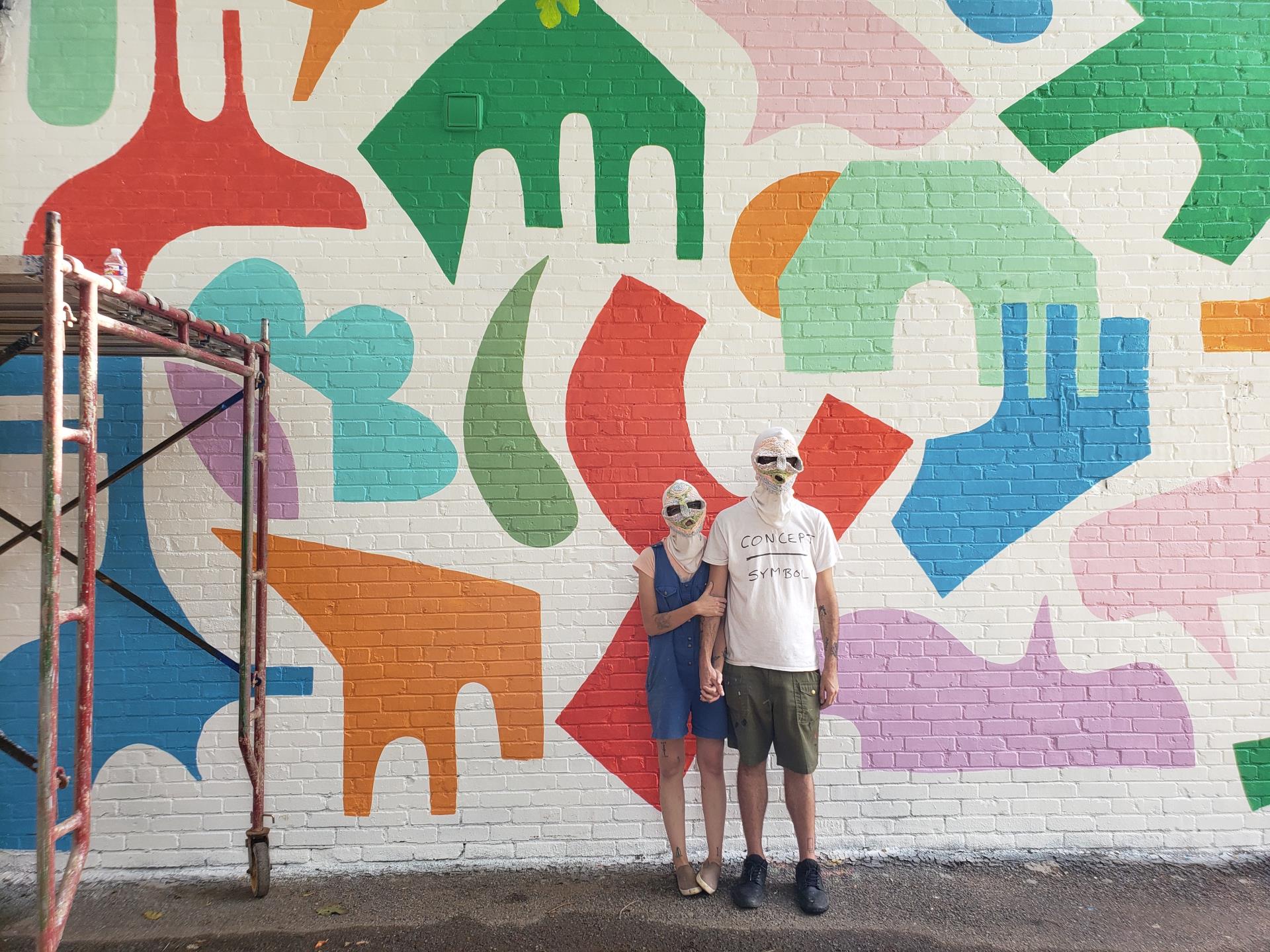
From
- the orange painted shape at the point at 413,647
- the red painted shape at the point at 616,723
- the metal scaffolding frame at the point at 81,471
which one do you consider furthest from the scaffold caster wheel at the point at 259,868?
the red painted shape at the point at 616,723

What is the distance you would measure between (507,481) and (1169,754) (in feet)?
12.8

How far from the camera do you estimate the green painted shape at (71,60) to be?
4238 mm

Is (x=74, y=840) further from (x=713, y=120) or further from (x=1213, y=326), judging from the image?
(x=1213, y=326)

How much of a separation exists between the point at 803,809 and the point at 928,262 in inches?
116

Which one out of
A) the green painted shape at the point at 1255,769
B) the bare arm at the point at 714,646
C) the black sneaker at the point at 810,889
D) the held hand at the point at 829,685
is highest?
the bare arm at the point at 714,646

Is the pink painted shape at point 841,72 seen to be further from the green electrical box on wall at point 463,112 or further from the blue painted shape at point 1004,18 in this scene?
the green electrical box on wall at point 463,112

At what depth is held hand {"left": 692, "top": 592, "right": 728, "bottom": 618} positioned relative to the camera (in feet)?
12.6

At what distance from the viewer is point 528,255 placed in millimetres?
4348

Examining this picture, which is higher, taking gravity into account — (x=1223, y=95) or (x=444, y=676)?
(x=1223, y=95)

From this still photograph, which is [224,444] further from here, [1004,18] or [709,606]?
[1004,18]

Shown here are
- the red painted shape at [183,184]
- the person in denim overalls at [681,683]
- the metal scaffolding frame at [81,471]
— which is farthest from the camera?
the red painted shape at [183,184]

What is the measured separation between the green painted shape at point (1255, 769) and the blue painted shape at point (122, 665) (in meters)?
5.04

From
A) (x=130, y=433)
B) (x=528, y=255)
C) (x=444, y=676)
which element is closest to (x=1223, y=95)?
(x=528, y=255)

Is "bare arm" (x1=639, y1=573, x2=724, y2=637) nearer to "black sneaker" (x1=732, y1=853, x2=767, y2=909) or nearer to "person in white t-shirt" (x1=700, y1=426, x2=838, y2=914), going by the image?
"person in white t-shirt" (x1=700, y1=426, x2=838, y2=914)
